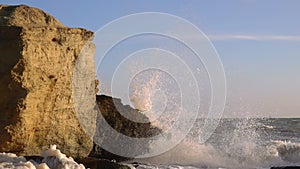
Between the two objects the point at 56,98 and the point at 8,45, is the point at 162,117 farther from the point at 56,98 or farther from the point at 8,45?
the point at 8,45

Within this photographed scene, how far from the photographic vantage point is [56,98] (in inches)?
455

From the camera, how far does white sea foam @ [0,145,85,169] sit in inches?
320

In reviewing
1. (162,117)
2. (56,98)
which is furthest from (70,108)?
Result: (162,117)

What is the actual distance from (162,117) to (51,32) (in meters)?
7.21

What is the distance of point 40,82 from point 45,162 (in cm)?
257

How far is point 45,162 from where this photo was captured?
8867mm

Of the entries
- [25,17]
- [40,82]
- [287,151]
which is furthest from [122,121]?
[287,151]

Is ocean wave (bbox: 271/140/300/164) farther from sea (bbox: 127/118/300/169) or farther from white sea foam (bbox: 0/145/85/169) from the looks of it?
white sea foam (bbox: 0/145/85/169)

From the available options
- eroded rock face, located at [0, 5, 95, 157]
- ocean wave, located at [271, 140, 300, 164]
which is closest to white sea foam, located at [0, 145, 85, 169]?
eroded rock face, located at [0, 5, 95, 157]

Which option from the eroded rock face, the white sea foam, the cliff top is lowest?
the white sea foam

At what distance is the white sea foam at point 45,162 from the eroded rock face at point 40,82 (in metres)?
1.57

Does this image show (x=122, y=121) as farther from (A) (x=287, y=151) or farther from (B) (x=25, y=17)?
(A) (x=287, y=151)

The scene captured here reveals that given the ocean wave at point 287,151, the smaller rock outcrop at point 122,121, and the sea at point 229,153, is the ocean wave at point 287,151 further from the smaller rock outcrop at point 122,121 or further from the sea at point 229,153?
the smaller rock outcrop at point 122,121

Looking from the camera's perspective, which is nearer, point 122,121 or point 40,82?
point 40,82
